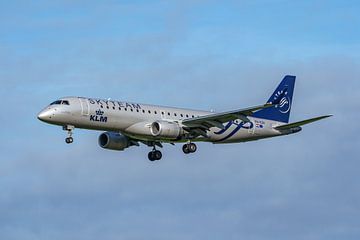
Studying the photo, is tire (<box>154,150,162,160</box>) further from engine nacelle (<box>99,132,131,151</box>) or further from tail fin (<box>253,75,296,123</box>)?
tail fin (<box>253,75,296,123</box>)

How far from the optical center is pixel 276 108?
89.1 meters

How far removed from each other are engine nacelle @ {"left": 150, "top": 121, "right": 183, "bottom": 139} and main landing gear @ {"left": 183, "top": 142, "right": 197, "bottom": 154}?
1709 mm

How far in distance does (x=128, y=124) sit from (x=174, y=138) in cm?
359

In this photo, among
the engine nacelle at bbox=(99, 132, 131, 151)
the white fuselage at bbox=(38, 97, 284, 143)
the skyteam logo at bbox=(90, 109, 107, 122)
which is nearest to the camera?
the white fuselage at bbox=(38, 97, 284, 143)

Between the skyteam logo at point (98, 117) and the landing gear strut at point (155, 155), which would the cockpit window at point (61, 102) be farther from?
the landing gear strut at point (155, 155)

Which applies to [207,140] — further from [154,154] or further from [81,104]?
[81,104]

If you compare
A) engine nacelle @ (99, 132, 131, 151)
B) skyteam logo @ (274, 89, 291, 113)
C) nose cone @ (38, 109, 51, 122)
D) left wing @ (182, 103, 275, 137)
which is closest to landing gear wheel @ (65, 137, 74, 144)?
nose cone @ (38, 109, 51, 122)

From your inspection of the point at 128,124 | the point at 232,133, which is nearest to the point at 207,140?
the point at 232,133

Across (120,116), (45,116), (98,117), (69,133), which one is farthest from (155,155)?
(45,116)

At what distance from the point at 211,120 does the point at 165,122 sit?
121 inches

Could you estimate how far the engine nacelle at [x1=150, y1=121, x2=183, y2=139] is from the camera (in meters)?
81.1

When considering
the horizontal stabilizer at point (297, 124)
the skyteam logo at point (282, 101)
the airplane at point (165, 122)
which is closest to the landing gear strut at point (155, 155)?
the airplane at point (165, 122)

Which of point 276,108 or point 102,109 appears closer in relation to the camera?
point 102,109

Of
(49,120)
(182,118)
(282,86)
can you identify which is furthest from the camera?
(282,86)
